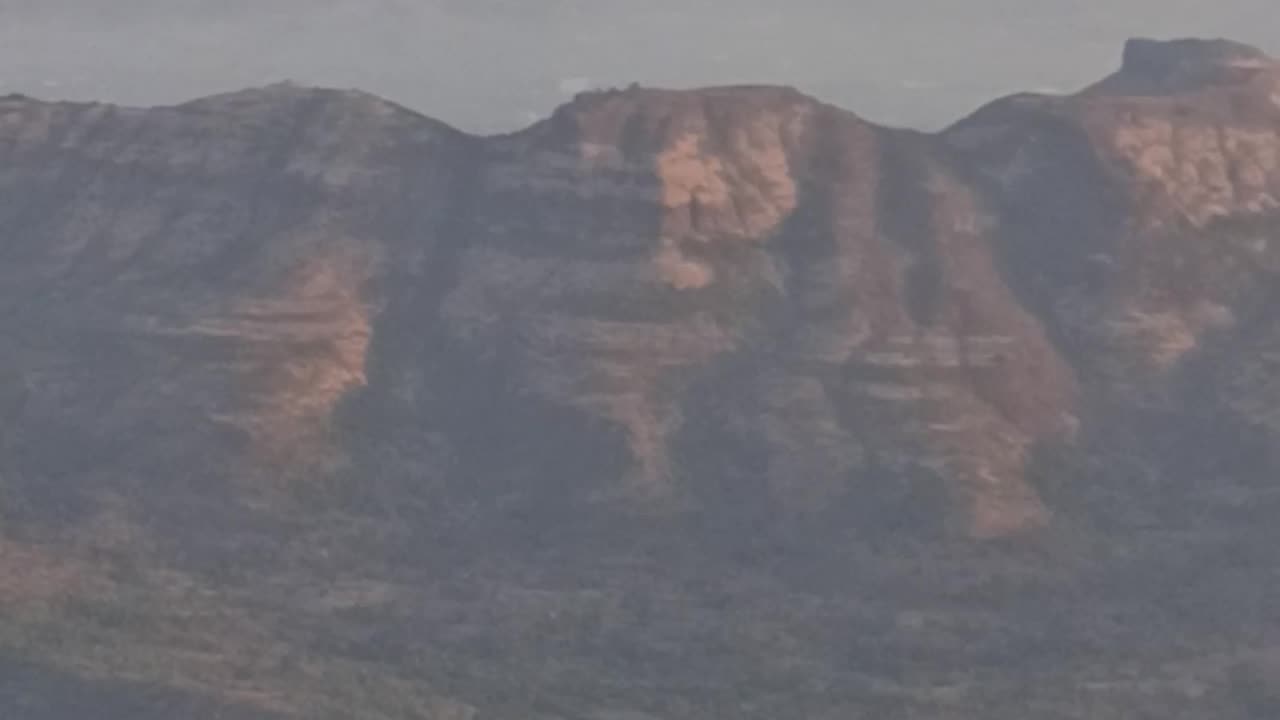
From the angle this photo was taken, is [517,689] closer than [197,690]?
No

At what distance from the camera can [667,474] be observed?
17925 cm

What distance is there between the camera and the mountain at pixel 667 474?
14650 cm

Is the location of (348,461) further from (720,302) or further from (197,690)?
(197,690)

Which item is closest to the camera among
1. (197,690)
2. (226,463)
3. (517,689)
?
(197,690)

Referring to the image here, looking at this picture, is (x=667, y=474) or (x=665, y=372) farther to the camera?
(x=665, y=372)

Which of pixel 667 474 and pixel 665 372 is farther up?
pixel 665 372

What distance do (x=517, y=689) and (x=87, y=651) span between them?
21.5 metres

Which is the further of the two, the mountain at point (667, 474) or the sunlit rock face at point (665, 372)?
the sunlit rock face at point (665, 372)

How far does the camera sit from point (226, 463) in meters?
176

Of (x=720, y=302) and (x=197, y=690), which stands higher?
(x=720, y=302)

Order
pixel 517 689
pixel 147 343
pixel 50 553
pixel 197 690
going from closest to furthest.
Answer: pixel 197 690 < pixel 517 689 < pixel 50 553 < pixel 147 343

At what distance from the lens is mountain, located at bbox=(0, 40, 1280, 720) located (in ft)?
481

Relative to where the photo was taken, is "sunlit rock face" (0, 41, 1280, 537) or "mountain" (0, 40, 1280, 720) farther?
"sunlit rock face" (0, 41, 1280, 537)

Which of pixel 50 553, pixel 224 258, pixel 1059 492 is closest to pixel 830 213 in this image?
pixel 1059 492
